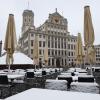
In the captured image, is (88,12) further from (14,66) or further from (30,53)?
(30,53)

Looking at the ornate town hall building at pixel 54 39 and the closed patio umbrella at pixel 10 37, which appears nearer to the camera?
the closed patio umbrella at pixel 10 37

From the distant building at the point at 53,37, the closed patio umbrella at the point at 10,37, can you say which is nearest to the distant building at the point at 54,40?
the distant building at the point at 53,37

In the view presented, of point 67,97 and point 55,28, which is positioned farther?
point 55,28

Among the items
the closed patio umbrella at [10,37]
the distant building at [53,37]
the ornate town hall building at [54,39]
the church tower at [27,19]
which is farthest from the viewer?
the church tower at [27,19]

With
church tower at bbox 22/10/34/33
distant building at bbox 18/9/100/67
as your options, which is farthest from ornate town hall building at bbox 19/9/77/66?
church tower at bbox 22/10/34/33

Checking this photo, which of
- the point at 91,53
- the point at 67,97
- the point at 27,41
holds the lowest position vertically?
the point at 67,97

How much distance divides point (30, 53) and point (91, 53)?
58508 mm

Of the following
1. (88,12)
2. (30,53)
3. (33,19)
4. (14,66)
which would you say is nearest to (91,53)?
(88,12)

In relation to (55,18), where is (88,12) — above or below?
below

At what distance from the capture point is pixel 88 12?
12078 millimetres

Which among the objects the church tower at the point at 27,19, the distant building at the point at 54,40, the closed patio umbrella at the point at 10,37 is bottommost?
the closed patio umbrella at the point at 10,37

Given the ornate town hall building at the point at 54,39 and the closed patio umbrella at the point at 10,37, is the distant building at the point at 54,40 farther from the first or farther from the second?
the closed patio umbrella at the point at 10,37

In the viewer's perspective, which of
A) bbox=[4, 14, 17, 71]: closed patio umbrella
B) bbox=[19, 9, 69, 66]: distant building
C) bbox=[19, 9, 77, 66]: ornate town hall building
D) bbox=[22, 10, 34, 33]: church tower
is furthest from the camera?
bbox=[22, 10, 34, 33]: church tower

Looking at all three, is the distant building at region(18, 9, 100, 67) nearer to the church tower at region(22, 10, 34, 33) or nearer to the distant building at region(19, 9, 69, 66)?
the distant building at region(19, 9, 69, 66)
